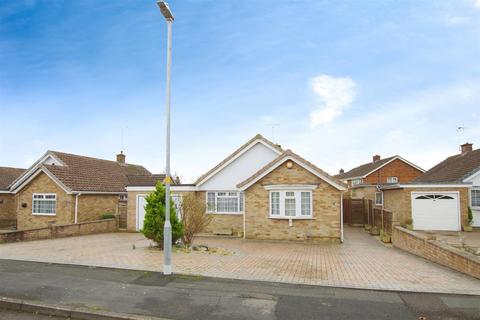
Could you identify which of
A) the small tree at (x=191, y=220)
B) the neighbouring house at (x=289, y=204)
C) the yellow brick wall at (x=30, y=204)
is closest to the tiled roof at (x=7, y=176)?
the yellow brick wall at (x=30, y=204)

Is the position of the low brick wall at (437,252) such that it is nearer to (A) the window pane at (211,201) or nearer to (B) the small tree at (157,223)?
(B) the small tree at (157,223)

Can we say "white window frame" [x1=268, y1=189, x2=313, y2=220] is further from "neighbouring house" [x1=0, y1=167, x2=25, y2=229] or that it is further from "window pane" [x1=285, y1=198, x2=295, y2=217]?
"neighbouring house" [x1=0, y1=167, x2=25, y2=229]

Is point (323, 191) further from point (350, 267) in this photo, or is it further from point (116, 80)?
point (116, 80)

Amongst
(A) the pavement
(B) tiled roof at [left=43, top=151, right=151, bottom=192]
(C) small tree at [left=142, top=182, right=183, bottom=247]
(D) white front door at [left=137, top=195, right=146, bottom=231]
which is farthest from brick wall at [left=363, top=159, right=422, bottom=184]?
(A) the pavement

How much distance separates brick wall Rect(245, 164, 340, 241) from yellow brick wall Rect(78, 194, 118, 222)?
1140 centimetres

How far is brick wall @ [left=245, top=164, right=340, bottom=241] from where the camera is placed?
52.6 ft

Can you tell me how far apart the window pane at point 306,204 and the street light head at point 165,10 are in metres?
10.6

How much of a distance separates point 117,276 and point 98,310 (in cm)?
274

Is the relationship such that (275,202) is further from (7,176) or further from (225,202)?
(7,176)

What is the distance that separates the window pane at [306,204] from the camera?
1636 cm

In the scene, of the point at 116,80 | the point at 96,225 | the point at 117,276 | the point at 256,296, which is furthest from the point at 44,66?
the point at 256,296

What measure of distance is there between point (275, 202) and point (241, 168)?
3895 millimetres

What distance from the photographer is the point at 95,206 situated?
73.0ft

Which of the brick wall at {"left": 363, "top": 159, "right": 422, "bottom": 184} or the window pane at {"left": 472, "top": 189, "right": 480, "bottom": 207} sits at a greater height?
the brick wall at {"left": 363, "top": 159, "right": 422, "bottom": 184}
